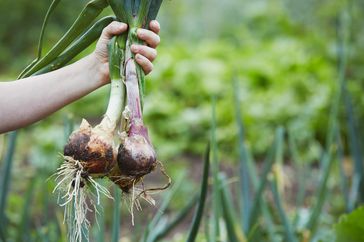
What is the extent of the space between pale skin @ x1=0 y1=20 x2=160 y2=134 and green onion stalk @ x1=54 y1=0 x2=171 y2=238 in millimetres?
163

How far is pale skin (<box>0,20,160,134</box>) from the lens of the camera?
1140mm

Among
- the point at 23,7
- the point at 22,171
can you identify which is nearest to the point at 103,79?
the point at 22,171

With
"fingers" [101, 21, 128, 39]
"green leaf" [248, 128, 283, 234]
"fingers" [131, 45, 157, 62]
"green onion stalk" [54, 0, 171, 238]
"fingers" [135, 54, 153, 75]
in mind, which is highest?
"fingers" [101, 21, 128, 39]

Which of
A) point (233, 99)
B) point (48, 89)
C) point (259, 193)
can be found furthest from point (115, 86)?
point (233, 99)

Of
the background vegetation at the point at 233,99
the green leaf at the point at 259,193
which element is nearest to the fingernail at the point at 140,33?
the green leaf at the point at 259,193

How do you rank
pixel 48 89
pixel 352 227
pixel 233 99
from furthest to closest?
pixel 233 99 → pixel 352 227 → pixel 48 89

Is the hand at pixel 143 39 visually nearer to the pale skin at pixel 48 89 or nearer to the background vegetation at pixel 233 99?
the pale skin at pixel 48 89

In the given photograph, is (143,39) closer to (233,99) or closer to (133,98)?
(133,98)

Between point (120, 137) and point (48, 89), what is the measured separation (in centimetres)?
34

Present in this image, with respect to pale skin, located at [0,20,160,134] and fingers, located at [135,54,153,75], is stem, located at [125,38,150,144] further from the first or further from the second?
pale skin, located at [0,20,160,134]

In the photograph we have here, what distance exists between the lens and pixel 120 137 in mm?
866

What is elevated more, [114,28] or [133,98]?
[114,28]

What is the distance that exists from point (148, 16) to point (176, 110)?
437 centimetres

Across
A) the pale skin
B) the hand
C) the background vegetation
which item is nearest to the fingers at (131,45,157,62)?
the hand
